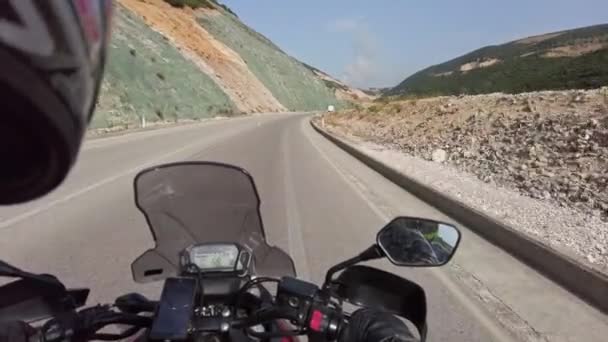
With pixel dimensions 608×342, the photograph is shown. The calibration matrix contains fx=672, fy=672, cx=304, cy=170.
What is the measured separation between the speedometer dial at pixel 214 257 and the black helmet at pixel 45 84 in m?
1.29

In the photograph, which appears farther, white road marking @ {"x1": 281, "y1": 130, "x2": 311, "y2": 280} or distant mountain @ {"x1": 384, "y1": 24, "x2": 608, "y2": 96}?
distant mountain @ {"x1": 384, "y1": 24, "x2": 608, "y2": 96}

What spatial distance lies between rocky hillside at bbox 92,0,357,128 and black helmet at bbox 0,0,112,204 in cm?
1626

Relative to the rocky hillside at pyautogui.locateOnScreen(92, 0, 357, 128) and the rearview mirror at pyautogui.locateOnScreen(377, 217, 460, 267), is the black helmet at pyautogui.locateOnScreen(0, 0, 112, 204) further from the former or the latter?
the rocky hillside at pyautogui.locateOnScreen(92, 0, 357, 128)

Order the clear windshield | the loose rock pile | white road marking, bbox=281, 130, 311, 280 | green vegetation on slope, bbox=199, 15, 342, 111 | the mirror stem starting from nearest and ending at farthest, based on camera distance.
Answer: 1. the mirror stem
2. the clear windshield
3. white road marking, bbox=281, 130, 311, 280
4. the loose rock pile
5. green vegetation on slope, bbox=199, 15, 342, 111

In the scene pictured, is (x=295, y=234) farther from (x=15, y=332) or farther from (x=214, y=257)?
(x=15, y=332)

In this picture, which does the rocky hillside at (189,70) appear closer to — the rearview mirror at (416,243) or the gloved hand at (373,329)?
the rearview mirror at (416,243)

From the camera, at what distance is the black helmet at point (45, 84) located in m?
1.03

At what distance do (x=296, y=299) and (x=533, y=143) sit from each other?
47.7 feet

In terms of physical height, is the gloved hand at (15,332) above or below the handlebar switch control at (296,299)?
above

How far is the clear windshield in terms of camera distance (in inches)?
114

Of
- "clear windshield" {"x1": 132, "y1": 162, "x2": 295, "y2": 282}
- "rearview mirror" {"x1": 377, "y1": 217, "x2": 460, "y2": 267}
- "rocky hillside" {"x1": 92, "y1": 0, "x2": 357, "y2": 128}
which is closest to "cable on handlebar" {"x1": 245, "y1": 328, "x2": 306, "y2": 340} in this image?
"rearview mirror" {"x1": 377, "y1": 217, "x2": 460, "y2": 267}

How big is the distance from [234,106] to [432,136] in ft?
157

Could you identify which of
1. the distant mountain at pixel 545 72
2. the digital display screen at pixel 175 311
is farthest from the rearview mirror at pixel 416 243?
the distant mountain at pixel 545 72

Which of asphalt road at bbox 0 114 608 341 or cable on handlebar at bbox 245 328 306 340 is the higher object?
cable on handlebar at bbox 245 328 306 340
